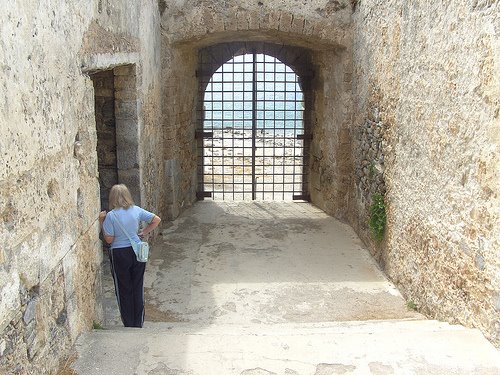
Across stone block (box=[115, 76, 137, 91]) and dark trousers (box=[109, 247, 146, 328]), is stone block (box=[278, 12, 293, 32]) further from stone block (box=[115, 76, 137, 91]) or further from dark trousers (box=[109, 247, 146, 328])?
dark trousers (box=[109, 247, 146, 328])

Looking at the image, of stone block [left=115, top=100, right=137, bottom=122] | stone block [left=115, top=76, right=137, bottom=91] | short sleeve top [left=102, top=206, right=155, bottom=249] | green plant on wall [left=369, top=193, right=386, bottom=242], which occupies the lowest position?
green plant on wall [left=369, top=193, right=386, bottom=242]

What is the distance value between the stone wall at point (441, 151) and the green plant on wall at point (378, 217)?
0.45 ft

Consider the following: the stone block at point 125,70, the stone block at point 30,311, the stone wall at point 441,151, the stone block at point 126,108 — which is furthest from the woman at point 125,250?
the stone wall at point 441,151

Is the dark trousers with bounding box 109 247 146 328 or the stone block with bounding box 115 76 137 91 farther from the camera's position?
the stone block with bounding box 115 76 137 91

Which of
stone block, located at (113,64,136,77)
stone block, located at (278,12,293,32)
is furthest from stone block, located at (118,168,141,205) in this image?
stone block, located at (278,12,293,32)

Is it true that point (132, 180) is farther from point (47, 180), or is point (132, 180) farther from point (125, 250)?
point (47, 180)

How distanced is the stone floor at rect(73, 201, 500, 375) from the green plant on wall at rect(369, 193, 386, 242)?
371 mm

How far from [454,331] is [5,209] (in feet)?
8.76

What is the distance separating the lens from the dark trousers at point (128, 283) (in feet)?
13.1

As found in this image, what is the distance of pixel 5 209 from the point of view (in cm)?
230

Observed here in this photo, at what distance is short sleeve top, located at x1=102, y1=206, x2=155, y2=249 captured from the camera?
12.8 ft

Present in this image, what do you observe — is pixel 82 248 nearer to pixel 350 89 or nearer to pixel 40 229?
pixel 40 229

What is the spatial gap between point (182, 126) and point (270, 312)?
385 centimetres

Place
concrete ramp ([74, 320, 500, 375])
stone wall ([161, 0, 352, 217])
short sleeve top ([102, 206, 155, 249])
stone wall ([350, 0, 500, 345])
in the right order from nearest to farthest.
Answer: concrete ramp ([74, 320, 500, 375]), stone wall ([350, 0, 500, 345]), short sleeve top ([102, 206, 155, 249]), stone wall ([161, 0, 352, 217])
